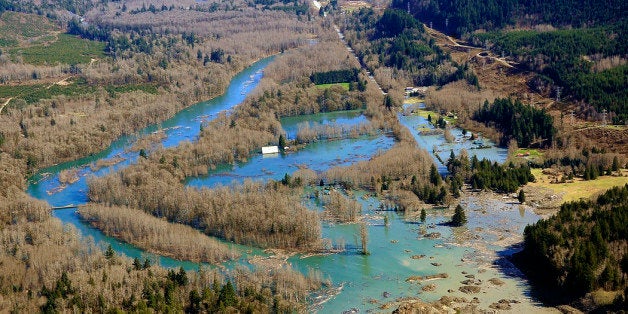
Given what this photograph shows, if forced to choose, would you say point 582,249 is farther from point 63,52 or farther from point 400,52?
point 63,52

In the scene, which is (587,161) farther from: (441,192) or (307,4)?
(307,4)

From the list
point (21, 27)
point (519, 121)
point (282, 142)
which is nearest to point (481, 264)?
point (519, 121)

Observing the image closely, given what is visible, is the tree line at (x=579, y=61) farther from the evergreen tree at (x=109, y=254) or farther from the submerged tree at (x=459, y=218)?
the evergreen tree at (x=109, y=254)

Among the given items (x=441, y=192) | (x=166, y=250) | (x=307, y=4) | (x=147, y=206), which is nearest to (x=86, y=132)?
(x=147, y=206)

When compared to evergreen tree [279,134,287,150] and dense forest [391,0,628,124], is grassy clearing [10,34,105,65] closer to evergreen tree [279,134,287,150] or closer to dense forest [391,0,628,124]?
evergreen tree [279,134,287,150]

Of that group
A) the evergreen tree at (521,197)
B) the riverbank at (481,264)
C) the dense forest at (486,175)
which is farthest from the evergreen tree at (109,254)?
the evergreen tree at (521,197)

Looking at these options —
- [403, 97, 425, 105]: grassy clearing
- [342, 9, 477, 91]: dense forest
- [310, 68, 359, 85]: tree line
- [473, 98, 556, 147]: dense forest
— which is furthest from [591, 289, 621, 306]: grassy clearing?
[310, 68, 359, 85]: tree line
